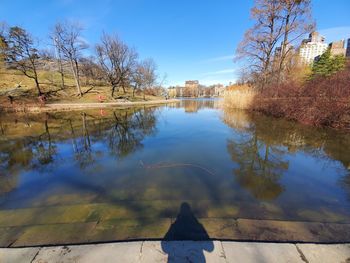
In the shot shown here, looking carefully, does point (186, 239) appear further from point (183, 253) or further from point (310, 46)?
point (310, 46)

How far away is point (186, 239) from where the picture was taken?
2141 mm

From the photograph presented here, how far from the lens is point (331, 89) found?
8766mm

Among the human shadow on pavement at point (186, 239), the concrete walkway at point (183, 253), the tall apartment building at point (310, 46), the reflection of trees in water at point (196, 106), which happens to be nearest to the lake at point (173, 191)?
the human shadow on pavement at point (186, 239)

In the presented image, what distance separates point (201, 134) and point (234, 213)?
19.0 feet

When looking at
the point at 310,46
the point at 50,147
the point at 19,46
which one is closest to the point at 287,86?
the point at 50,147

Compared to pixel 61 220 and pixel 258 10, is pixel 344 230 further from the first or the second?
pixel 258 10

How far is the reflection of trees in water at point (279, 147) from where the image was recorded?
14.9 feet

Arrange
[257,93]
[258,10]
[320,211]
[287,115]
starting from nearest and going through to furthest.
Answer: [320,211] < [287,115] < [258,10] < [257,93]

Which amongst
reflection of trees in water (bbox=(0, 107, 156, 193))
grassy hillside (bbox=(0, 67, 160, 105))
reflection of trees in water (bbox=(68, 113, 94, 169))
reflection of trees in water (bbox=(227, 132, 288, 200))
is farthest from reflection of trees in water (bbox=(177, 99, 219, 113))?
reflection of trees in water (bbox=(227, 132, 288, 200))

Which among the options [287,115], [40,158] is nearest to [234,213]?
[40,158]

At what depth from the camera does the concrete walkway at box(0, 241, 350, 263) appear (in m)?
1.76

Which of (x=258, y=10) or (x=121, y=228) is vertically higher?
(x=258, y=10)

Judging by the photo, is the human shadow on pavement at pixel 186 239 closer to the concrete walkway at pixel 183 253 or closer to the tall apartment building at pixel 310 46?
the concrete walkway at pixel 183 253

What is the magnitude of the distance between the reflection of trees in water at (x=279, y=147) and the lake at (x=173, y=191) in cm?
3
